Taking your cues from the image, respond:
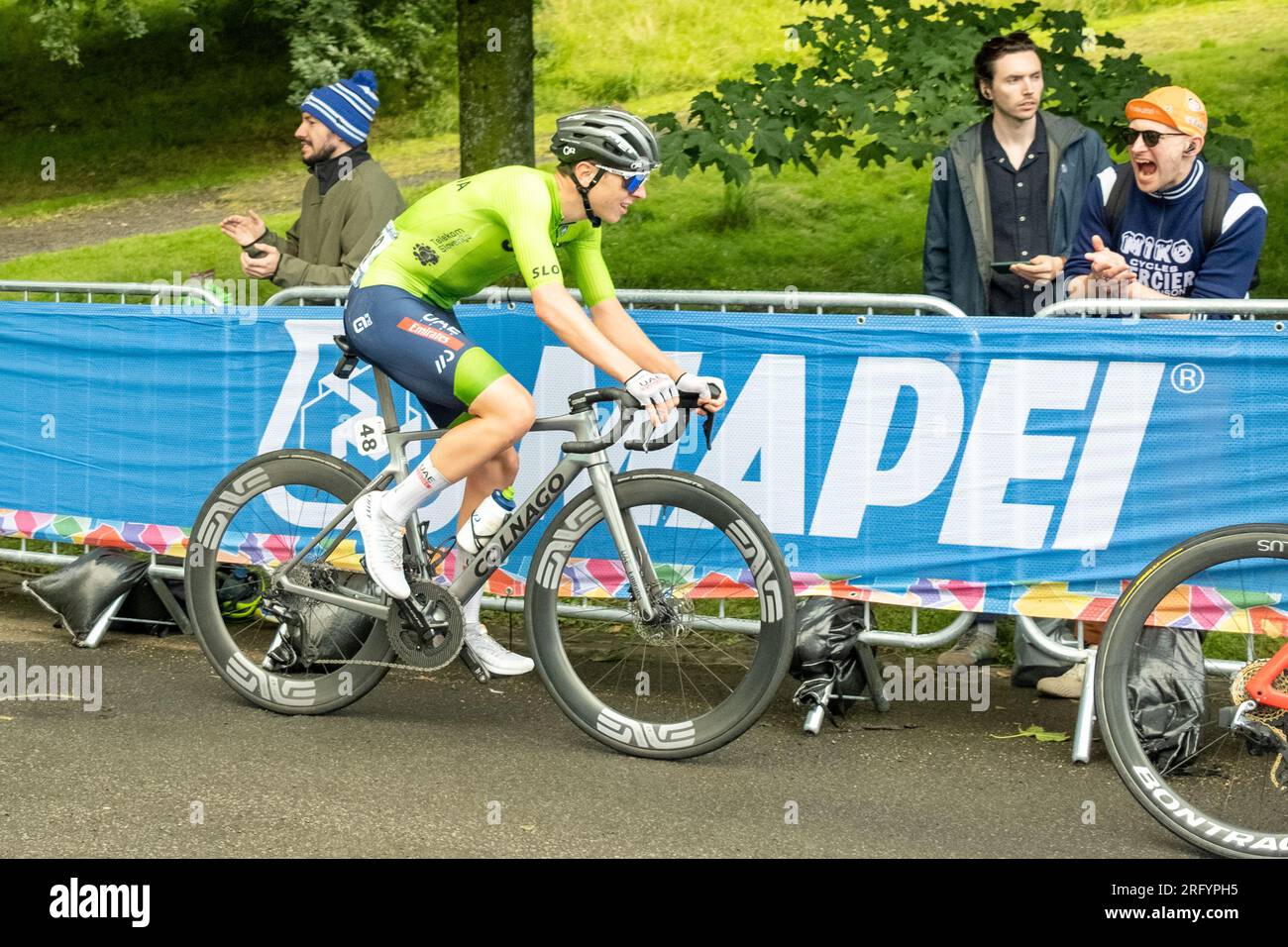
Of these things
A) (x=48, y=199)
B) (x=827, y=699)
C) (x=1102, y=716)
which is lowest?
(x=48, y=199)

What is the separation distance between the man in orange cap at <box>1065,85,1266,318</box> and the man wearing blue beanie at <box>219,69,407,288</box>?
10.1ft

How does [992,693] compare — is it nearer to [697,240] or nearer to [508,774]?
[508,774]

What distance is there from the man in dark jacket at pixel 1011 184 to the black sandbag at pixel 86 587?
373cm

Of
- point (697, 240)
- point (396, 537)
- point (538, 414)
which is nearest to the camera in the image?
point (396, 537)

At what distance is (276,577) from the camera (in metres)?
6.25

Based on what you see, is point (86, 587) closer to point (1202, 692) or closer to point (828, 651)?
point (828, 651)

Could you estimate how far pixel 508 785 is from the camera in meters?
5.48

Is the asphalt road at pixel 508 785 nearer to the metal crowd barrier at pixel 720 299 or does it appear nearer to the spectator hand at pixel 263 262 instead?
the metal crowd barrier at pixel 720 299

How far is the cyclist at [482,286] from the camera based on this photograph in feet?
17.9

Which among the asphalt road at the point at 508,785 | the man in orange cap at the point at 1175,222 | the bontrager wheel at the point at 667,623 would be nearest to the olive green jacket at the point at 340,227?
the asphalt road at the point at 508,785

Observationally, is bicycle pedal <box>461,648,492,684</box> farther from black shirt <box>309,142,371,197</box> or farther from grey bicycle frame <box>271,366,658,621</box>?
black shirt <box>309,142,371,197</box>

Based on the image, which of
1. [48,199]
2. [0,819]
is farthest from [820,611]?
[48,199]

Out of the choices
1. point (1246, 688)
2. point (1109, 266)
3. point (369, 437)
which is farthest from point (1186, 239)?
point (369, 437)
